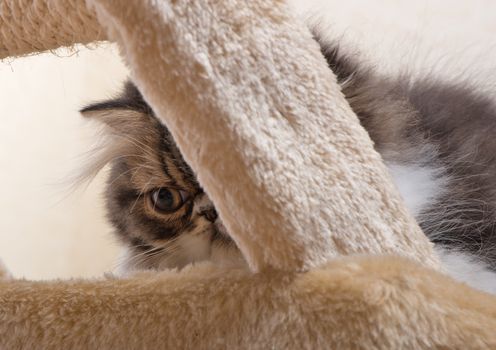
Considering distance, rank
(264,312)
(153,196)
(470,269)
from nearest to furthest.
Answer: (264,312) < (470,269) < (153,196)

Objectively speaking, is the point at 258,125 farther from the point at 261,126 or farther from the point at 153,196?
the point at 153,196

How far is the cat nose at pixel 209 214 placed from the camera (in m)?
1.04

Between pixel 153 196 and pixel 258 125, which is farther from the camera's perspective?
pixel 153 196

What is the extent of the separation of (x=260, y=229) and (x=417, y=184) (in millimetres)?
666

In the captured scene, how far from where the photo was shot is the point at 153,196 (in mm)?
1121

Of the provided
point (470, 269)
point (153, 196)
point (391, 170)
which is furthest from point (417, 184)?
point (153, 196)

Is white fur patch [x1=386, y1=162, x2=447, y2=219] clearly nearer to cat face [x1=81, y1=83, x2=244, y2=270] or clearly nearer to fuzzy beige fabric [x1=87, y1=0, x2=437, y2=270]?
cat face [x1=81, y1=83, x2=244, y2=270]

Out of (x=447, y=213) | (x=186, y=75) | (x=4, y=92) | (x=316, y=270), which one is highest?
(x=4, y=92)

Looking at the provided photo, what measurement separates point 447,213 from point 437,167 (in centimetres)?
9

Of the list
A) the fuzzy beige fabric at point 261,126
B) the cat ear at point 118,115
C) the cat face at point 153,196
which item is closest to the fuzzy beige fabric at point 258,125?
the fuzzy beige fabric at point 261,126

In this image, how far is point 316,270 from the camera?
1.57 ft

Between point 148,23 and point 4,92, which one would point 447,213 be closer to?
point 148,23

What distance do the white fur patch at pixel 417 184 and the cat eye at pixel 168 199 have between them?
38 centimetres

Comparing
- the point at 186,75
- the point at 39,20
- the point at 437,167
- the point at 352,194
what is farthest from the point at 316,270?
the point at 437,167
